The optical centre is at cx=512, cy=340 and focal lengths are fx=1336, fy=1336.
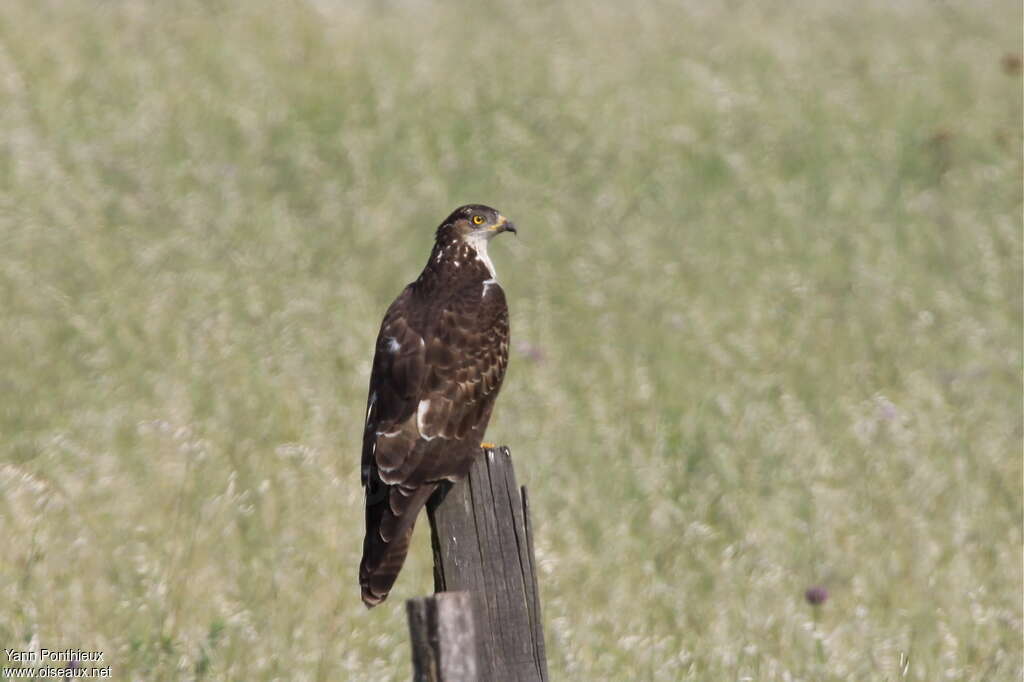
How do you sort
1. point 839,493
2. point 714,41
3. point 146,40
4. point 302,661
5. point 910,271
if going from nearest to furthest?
point 302,661
point 839,493
point 910,271
point 146,40
point 714,41

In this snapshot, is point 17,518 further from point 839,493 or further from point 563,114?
point 563,114

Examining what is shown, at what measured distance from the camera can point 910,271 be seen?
13992mm

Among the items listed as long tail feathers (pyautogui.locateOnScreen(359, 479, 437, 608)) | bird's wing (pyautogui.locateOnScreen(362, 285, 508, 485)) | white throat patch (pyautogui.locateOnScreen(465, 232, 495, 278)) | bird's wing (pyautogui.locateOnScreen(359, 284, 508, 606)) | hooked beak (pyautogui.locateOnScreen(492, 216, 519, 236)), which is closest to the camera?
long tail feathers (pyautogui.locateOnScreen(359, 479, 437, 608))

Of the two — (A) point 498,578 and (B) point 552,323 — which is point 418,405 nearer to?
(A) point 498,578

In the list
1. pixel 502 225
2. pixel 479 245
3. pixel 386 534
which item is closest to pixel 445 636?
pixel 386 534

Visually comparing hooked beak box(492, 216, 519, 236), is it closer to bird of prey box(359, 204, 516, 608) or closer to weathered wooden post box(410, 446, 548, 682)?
bird of prey box(359, 204, 516, 608)

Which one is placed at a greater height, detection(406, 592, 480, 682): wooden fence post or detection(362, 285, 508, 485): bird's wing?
detection(362, 285, 508, 485): bird's wing

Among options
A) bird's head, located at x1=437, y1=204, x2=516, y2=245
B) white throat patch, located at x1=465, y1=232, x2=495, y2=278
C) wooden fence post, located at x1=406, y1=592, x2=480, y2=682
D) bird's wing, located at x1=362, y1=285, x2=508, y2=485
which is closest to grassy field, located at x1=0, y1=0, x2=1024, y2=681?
bird's wing, located at x1=362, y1=285, x2=508, y2=485

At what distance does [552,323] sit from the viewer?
37.7 ft

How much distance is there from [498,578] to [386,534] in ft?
1.68

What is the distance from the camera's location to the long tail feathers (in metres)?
4.54

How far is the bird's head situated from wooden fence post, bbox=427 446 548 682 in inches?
87.3

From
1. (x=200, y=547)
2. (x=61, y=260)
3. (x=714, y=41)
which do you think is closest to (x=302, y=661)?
(x=200, y=547)

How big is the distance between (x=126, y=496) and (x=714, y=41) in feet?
51.2
